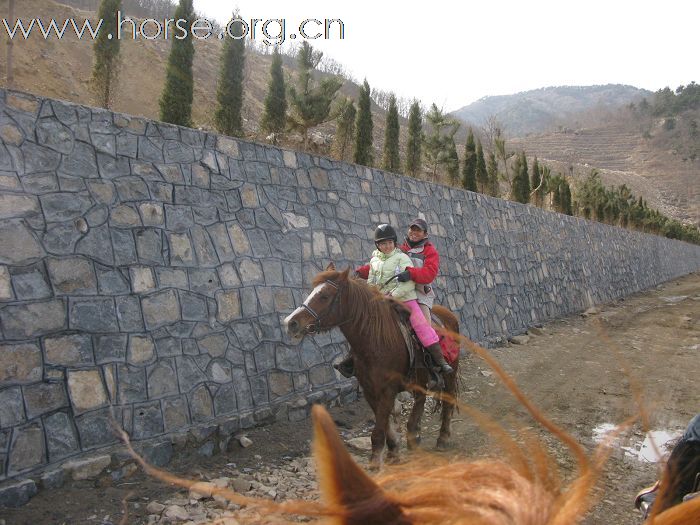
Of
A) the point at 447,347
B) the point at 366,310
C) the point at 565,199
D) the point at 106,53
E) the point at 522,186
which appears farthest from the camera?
the point at 565,199

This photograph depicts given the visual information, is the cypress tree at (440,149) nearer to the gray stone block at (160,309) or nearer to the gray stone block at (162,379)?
the gray stone block at (160,309)

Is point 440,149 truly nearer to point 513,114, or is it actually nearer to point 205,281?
point 205,281

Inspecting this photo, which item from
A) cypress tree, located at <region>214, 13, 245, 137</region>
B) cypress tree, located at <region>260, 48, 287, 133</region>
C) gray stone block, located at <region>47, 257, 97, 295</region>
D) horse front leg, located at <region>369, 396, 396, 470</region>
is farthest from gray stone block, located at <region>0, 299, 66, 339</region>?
cypress tree, located at <region>260, 48, 287, 133</region>

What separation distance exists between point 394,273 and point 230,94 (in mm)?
6515

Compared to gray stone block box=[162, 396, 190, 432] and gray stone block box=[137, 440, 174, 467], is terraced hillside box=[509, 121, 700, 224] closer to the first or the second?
gray stone block box=[162, 396, 190, 432]

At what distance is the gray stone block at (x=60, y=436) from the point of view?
12.0ft

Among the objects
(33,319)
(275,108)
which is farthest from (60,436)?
(275,108)

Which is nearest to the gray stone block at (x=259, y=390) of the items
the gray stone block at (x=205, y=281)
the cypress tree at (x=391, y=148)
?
the gray stone block at (x=205, y=281)

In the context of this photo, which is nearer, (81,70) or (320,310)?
(320,310)

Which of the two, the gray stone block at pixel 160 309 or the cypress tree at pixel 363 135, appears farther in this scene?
the cypress tree at pixel 363 135

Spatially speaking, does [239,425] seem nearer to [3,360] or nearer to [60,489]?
[60,489]

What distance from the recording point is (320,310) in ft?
13.3

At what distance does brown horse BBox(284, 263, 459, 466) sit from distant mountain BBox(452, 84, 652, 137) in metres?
136

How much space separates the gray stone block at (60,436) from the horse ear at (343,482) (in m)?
3.93
